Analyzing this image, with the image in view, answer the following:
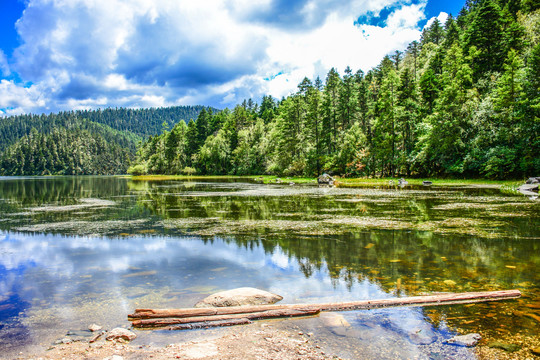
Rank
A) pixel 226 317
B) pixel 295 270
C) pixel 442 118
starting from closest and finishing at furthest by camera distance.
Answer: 1. pixel 226 317
2. pixel 295 270
3. pixel 442 118

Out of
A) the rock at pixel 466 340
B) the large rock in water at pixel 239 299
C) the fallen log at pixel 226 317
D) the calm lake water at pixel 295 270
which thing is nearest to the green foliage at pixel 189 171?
the calm lake water at pixel 295 270

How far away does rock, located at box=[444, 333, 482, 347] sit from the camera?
19.3 feet

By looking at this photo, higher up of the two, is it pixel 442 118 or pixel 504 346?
pixel 442 118

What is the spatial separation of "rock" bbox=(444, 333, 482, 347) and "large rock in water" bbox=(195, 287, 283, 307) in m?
3.77

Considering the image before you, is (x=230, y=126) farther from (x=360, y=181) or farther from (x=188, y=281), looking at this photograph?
(x=188, y=281)

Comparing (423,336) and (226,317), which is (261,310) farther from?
(423,336)

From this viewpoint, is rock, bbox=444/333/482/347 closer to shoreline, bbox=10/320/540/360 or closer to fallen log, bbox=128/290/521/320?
shoreline, bbox=10/320/540/360

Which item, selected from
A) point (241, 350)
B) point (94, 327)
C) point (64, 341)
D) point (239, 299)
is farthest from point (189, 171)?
point (241, 350)

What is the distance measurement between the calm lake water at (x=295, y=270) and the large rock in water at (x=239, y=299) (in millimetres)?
557

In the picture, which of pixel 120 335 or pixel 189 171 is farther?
pixel 189 171

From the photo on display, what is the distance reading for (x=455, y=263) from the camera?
10.8 meters

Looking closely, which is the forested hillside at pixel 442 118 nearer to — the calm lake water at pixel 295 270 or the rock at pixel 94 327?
the calm lake water at pixel 295 270

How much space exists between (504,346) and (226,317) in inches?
204

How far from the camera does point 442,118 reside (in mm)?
53812
